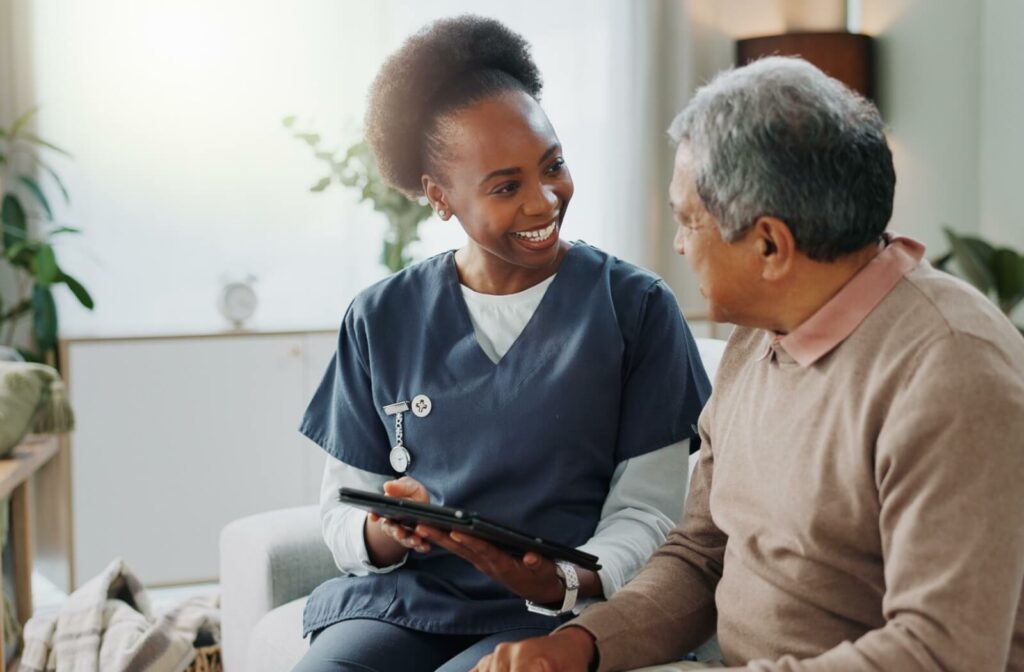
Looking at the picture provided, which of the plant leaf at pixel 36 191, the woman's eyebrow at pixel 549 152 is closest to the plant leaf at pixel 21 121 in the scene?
the plant leaf at pixel 36 191

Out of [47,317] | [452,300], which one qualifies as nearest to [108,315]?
[47,317]

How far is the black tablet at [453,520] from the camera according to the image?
1.23 m

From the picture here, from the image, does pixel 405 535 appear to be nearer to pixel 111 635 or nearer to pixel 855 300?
pixel 855 300

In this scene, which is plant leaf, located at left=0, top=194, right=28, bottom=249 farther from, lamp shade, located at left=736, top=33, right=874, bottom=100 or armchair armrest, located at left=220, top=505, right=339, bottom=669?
lamp shade, located at left=736, top=33, right=874, bottom=100

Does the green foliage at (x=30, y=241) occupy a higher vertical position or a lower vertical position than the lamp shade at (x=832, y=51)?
lower

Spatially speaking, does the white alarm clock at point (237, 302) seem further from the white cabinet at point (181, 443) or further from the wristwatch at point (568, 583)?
the wristwatch at point (568, 583)

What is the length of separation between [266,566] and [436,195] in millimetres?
699

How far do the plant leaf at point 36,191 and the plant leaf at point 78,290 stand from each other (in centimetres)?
25

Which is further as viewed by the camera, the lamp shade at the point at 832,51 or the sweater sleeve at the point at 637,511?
the lamp shade at the point at 832,51

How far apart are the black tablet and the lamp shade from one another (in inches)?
122

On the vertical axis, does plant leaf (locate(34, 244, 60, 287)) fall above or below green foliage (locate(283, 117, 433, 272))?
below

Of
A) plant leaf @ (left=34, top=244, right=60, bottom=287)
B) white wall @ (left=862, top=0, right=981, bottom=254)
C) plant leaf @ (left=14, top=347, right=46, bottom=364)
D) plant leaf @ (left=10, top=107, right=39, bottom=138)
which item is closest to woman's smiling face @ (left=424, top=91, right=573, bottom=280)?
plant leaf @ (left=34, top=244, right=60, bottom=287)

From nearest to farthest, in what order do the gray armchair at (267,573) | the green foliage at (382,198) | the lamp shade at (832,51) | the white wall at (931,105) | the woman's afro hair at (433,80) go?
the woman's afro hair at (433,80) < the gray armchair at (267,573) < the green foliage at (382,198) < the white wall at (931,105) < the lamp shade at (832,51)

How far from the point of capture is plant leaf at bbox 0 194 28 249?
3652mm
